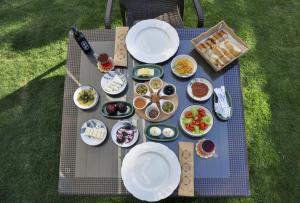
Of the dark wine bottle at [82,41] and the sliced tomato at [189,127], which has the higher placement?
the dark wine bottle at [82,41]

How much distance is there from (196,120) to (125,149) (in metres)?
0.78

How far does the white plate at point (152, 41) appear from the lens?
3.43 meters

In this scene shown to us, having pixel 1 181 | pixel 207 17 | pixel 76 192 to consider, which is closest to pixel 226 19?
pixel 207 17

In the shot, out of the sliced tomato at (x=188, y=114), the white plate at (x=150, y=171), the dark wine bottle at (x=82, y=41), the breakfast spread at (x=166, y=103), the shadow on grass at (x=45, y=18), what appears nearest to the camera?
the white plate at (x=150, y=171)

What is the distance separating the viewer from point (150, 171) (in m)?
3.01

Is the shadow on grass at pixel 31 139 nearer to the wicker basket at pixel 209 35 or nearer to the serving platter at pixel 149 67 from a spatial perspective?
the serving platter at pixel 149 67

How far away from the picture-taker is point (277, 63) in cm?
495

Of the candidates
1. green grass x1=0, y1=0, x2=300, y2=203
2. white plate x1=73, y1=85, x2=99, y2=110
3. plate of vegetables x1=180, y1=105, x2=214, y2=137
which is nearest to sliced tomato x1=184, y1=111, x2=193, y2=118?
plate of vegetables x1=180, y1=105, x2=214, y2=137

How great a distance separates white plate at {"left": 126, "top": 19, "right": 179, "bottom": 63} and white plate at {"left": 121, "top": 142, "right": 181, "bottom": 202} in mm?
1000

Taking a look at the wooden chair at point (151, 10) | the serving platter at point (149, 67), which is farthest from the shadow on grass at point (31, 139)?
the serving platter at point (149, 67)

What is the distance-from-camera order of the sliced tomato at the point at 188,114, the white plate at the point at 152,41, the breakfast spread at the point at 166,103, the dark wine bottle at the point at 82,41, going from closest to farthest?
the breakfast spread at the point at 166,103 → the sliced tomato at the point at 188,114 → the dark wine bottle at the point at 82,41 → the white plate at the point at 152,41

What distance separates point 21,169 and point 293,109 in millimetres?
4057

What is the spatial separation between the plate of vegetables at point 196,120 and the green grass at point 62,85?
1353mm

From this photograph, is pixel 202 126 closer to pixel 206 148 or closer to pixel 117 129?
pixel 206 148
